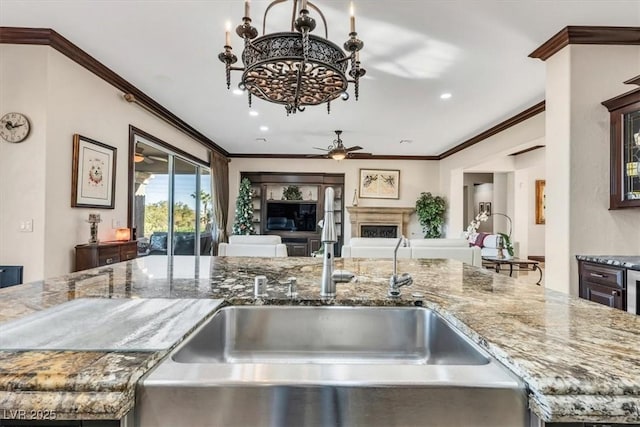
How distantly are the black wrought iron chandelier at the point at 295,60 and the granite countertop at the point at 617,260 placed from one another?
2.31 meters

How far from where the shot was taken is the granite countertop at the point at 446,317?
1.80 feet

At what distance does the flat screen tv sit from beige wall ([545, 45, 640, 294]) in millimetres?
5791

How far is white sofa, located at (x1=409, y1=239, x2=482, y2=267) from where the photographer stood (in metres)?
4.13

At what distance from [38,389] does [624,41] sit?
4097mm

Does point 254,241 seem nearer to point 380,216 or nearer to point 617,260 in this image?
point 617,260

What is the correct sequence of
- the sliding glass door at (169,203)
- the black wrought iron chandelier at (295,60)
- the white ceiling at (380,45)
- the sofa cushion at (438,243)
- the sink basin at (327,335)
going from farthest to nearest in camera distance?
the sliding glass door at (169,203)
the sofa cushion at (438,243)
the white ceiling at (380,45)
the black wrought iron chandelier at (295,60)
the sink basin at (327,335)

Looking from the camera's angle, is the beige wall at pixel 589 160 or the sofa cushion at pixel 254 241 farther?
the sofa cushion at pixel 254 241

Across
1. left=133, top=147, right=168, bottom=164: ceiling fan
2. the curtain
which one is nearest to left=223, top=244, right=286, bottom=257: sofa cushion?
left=133, top=147, right=168, bottom=164: ceiling fan

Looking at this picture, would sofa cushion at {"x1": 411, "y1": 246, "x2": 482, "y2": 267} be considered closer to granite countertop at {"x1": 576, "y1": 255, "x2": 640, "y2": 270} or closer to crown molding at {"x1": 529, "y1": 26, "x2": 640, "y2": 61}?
granite countertop at {"x1": 576, "y1": 255, "x2": 640, "y2": 270}

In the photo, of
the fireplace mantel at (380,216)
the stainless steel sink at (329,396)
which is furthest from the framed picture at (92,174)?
the fireplace mantel at (380,216)

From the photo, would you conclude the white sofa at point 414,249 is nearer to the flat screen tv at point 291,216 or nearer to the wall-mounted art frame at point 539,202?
the flat screen tv at point 291,216

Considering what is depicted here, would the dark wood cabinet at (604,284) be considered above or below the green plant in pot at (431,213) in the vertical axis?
below

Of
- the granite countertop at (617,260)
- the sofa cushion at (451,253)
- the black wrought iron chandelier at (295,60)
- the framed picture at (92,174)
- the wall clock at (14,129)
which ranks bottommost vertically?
the sofa cushion at (451,253)

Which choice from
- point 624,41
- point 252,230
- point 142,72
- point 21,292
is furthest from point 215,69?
point 252,230
